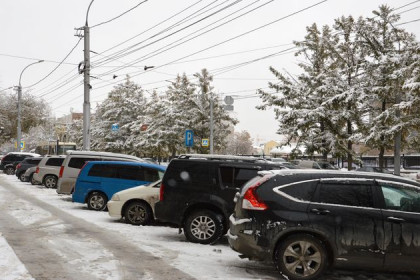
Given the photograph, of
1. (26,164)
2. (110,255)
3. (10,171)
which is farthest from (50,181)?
(10,171)

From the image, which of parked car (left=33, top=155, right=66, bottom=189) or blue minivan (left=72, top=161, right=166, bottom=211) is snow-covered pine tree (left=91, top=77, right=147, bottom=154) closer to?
parked car (left=33, top=155, right=66, bottom=189)

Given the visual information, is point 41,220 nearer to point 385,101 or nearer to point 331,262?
point 331,262

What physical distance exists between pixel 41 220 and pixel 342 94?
1763cm

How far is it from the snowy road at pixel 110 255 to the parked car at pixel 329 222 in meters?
0.50

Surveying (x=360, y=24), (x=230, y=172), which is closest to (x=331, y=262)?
(x=230, y=172)

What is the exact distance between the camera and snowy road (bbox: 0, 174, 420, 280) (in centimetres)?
637

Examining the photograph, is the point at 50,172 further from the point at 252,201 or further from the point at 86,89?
the point at 252,201

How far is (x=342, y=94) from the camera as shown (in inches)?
947

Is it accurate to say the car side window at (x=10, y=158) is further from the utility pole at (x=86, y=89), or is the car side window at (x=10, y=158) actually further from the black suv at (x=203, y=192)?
the black suv at (x=203, y=192)

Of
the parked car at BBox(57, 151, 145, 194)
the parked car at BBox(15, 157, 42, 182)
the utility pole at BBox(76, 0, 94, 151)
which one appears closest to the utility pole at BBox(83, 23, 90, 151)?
the utility pole at BBox(76, 0, 94, 151)

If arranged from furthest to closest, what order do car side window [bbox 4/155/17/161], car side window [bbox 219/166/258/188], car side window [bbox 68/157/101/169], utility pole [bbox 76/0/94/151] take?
1. car side window [bbox 4/155/17/161]
2. utility pole [bbox 76/0/94/151]
3. car side window [bbox 68/157/101/169]
4. car side window [bbox 219/166/258/188]

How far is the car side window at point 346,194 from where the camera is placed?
625 centimetres

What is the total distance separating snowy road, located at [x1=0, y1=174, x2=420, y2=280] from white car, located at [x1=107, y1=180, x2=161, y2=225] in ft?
1.07

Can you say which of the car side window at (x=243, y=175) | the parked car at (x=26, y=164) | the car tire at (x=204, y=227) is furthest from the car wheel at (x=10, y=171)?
the car side window at (x=243, y=175)
